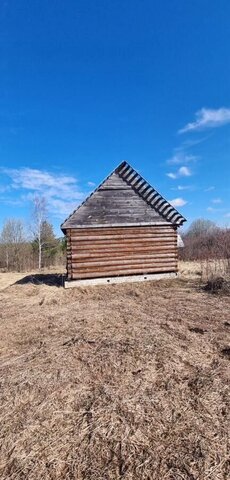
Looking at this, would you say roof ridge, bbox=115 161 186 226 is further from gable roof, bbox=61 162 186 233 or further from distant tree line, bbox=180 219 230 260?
distant tree line, bbox=180 219 230 260

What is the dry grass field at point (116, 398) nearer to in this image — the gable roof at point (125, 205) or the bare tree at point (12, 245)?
the gable roof at point (125, 205)

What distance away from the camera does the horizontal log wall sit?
14.0m

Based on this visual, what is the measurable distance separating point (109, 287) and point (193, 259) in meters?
16.6

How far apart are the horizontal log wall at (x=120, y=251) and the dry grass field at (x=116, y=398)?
6.29m

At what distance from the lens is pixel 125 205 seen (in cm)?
1487

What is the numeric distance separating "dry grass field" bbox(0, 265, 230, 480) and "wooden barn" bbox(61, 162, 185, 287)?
21.0 ft

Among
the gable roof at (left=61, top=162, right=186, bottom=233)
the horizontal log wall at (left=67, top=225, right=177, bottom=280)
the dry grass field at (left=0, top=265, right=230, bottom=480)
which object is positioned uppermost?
the gable roof at (left=61, top=162, right=186, bottom=233)

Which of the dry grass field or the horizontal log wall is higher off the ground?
the horizontal log wall

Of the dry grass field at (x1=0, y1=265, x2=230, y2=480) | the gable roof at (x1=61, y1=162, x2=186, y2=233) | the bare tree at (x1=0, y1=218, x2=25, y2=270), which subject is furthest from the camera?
the bare tree at (x1=0, y1=218, x2=25, y2=270)

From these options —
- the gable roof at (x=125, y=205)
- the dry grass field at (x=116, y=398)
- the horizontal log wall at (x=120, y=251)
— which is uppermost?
the gable roof at (x=125, y=205)

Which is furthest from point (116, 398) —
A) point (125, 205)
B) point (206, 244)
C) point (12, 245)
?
point (12, 245)

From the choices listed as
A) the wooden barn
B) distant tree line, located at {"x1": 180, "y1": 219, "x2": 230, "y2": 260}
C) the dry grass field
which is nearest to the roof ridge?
the wooden barn

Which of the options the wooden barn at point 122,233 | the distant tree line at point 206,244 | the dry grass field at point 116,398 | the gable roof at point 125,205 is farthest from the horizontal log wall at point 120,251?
the dry grass field at point 116,398

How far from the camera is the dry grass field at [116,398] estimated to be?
2.76m
